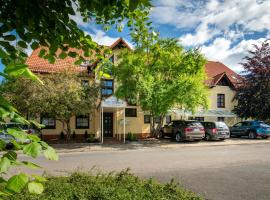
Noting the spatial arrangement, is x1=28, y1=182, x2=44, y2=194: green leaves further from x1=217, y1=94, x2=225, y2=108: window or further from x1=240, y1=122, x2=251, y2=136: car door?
x1=217, y1=94, x2=225, y2=108: window

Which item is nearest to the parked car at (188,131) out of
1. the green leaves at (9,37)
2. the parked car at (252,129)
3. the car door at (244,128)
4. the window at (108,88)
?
the window at (108,88)

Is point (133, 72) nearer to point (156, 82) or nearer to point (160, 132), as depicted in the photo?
A: point (156, 82)

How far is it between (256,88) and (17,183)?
36969 mm

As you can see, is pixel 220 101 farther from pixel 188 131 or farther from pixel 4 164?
pixel 4 164

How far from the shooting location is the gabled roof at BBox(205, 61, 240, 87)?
3734 centimetres

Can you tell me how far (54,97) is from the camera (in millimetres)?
21125

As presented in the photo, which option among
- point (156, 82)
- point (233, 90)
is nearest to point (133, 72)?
point (156, 82)

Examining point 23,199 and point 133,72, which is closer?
point 23,199

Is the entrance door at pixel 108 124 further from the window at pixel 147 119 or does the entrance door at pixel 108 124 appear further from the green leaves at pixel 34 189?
the green leaves at pixel 34 189

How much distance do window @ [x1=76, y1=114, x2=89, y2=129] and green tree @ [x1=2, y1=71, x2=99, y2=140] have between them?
174 inches

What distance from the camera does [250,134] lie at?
3045 cm

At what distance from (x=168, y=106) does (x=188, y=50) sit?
5.56 m

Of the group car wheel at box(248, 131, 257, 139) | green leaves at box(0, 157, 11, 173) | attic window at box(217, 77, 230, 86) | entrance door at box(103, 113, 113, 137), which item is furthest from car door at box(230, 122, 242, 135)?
green leaves at box(0, 157, 11, 173)

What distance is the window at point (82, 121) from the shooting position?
28.0 m
